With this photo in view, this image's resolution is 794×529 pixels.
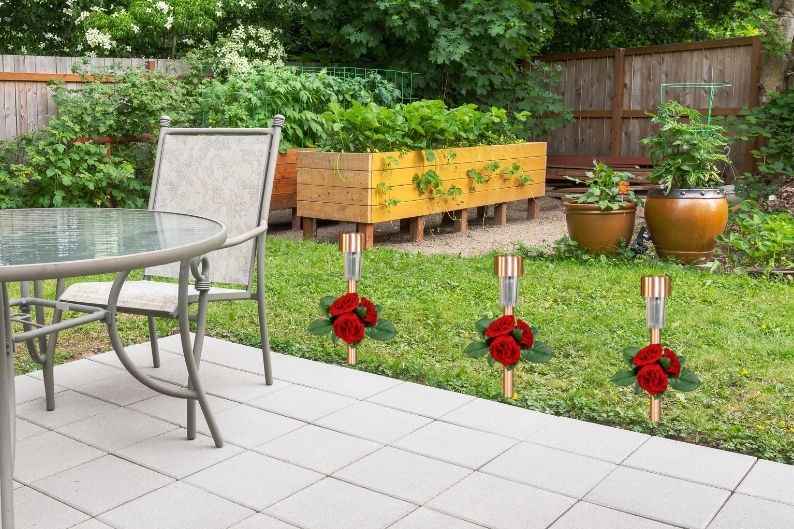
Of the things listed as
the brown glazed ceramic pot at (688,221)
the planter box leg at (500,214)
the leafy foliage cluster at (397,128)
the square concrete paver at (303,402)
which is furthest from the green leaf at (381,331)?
the planter box leg at (500,214)

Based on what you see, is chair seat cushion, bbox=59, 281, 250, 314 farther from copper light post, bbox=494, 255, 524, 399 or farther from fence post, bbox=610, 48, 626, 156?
fence post, bbox=610, 48, 626, 156

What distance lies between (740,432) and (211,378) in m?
1.92

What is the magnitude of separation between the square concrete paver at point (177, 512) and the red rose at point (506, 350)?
90 cm

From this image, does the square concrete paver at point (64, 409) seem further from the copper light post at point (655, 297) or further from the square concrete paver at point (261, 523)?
the copper light post at point (655, 297)

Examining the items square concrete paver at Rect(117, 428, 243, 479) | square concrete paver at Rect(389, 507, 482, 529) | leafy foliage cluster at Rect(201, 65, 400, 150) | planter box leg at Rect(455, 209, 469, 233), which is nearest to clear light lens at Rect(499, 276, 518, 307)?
square concrete paver at Rect(389, 507, 482, 529)

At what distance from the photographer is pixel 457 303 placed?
4637 mm

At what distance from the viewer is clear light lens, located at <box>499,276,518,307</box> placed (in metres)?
2.59

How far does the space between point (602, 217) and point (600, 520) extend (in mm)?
4117

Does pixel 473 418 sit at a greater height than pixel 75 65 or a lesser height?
lesser

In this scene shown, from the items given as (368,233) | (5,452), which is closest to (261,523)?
(5,452)

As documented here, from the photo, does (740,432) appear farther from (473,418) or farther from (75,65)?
(75,65)

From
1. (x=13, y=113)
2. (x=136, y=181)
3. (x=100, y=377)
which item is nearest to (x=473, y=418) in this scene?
(x=100, y=377)

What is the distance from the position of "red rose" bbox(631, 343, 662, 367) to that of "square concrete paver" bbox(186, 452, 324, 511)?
0.98 m

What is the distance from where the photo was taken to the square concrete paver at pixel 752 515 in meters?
2.14
